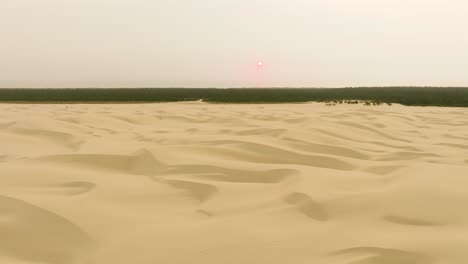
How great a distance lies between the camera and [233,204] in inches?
57.2

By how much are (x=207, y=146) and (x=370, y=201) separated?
107cm

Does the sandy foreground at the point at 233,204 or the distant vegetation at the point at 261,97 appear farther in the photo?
the distant vegetation at the point at 261,97

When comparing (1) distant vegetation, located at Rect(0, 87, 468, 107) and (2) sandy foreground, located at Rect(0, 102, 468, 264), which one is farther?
(1) distant vegetation, located at Rect(0, 87, 468, 107)

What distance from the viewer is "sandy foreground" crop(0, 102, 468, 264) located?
41.9 inches

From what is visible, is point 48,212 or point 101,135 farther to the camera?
point 101,135

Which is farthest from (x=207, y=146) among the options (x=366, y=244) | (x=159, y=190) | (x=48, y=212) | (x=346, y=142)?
(x=366, y=244)

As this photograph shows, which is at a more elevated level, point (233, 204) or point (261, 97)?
point (261, 97)

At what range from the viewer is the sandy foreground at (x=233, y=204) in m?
1.06

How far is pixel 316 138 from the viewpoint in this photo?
2.78 m

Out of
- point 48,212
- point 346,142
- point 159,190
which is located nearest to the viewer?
point 48,212

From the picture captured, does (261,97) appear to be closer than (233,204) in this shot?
No

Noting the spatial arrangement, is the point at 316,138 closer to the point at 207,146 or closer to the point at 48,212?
the point at 207,146

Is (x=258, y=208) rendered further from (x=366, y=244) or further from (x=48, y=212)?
(x=48, y=212)

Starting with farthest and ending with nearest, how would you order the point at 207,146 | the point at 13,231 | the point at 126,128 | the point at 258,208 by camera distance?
1. the point at 126,128
2. the point at 207,146
3. the point at 258,208
4. the point at 13,231
